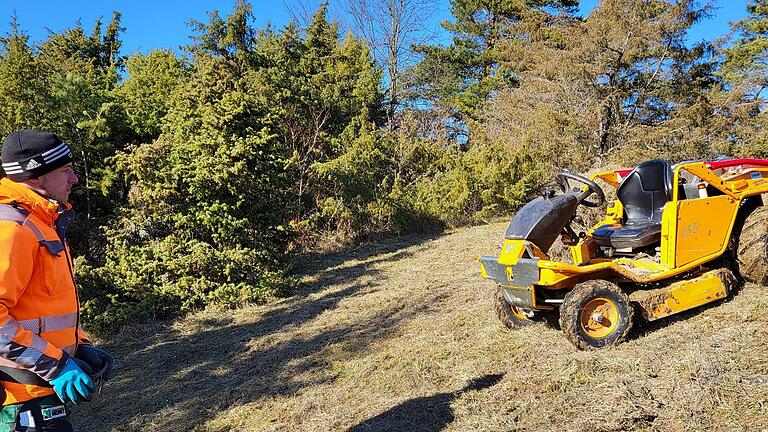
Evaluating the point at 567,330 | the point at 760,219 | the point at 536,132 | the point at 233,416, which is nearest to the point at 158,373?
the point at 233,416

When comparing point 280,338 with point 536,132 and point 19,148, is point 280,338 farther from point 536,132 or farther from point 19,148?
point 536,132

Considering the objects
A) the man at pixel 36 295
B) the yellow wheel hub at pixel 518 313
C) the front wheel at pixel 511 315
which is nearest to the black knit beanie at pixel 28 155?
the man at pixel 36 295

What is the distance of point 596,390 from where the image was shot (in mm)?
3646

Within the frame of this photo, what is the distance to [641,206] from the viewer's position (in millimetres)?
5508

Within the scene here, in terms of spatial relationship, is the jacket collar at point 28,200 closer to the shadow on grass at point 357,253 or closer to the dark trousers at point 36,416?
the dark trousers at point 36,416

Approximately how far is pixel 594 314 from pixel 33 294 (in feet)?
13.0

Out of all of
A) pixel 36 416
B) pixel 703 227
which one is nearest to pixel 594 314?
pixel 703 227

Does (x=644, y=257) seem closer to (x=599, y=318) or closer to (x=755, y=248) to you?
(x=755, y=248)

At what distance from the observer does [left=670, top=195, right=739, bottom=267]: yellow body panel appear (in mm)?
4570

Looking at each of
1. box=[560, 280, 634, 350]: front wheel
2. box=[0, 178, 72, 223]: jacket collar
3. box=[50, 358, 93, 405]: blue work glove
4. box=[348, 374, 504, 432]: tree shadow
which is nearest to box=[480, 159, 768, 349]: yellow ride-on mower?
box=[560, 280, 634, 350]: front wheel

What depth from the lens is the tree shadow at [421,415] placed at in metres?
3.65

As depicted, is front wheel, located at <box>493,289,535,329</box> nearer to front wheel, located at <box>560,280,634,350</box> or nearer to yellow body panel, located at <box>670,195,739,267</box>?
front wheel, located at <box>560,280,634,350</box>

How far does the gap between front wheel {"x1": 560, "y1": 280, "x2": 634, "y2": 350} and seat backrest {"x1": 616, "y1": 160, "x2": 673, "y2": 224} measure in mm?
1478

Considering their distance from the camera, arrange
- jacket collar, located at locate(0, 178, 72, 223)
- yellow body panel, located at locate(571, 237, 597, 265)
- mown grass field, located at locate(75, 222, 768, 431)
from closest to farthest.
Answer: jacket collar, located at locate(0, 178, 72, 223) < mown grass field, located at locate(75, 222, 768, 431) < yellow body panel, located at locate(571, 237, 597, 265)
